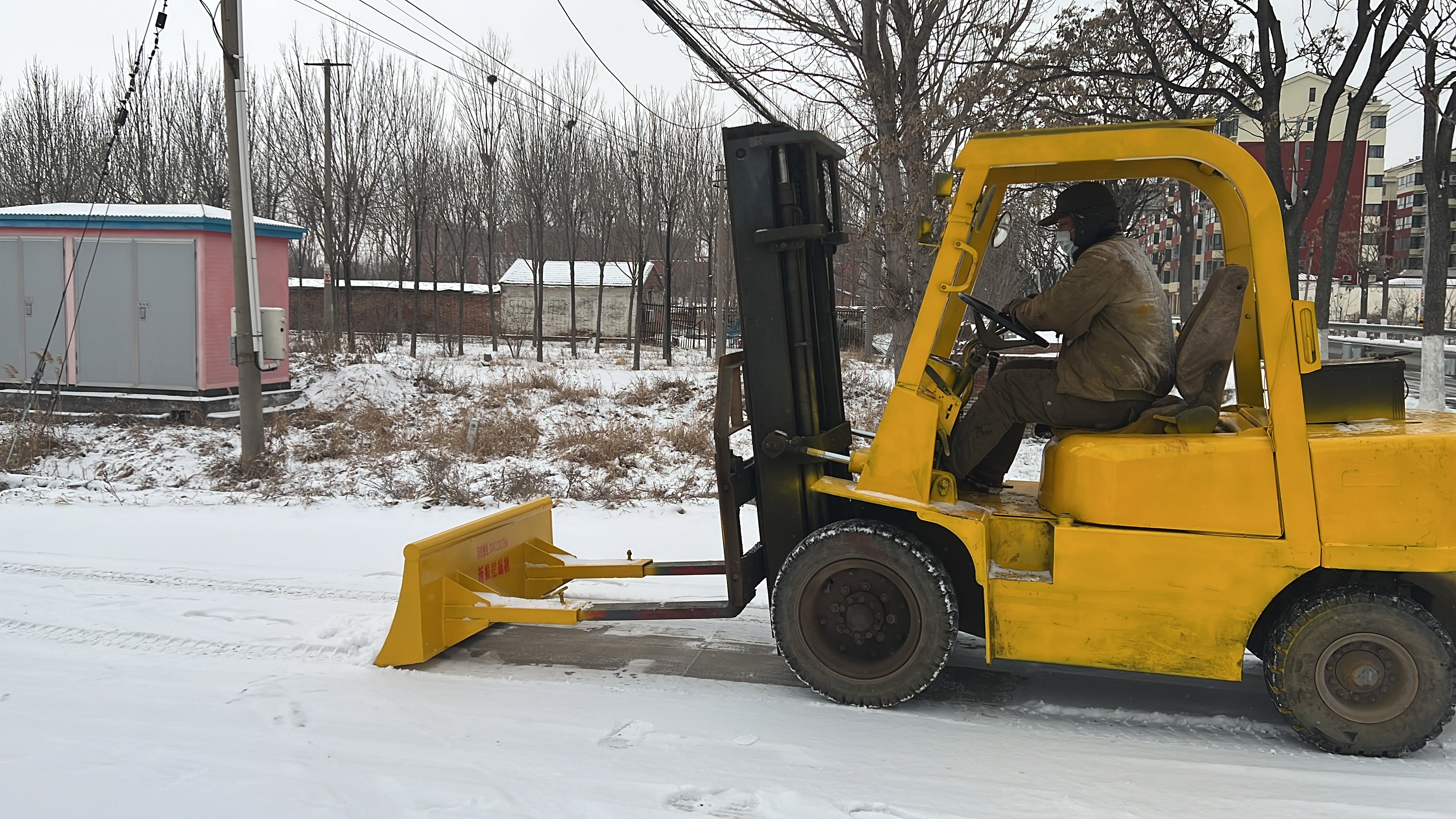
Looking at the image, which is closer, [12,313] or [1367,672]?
[1367,672]

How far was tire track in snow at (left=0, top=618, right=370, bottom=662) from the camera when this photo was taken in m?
4.99

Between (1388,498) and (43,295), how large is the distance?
17.0 metres

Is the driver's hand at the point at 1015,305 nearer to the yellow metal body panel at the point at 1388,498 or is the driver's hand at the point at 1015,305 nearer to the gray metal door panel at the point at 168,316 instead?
the yellow metal body panel at the point at 1388,498

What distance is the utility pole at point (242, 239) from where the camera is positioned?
A: 1038 centimetres

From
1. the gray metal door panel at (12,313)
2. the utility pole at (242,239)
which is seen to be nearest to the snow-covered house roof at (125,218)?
the gray metal door panel at (12,313)

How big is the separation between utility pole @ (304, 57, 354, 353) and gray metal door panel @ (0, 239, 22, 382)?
7517 millimetres

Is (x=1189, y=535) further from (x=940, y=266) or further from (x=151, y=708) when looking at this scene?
(x=151, y=708)

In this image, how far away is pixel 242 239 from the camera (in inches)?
412

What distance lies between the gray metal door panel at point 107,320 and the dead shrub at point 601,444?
6710 mm

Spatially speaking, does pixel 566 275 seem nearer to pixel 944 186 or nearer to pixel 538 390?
pixel 538 390

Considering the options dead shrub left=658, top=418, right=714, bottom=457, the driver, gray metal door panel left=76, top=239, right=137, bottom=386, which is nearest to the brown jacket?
the driver

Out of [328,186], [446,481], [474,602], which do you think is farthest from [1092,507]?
[328,186]

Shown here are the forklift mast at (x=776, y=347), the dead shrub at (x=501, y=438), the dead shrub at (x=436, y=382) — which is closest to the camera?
the forklift mast at (x=776, y=347)

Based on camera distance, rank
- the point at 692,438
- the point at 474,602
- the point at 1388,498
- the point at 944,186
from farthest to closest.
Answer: the point at 692,438, the point at 474,602, the point at 944,186, the point at 1388,498
